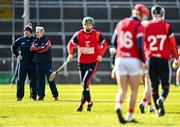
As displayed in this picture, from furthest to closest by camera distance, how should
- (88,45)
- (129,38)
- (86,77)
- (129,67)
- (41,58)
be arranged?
(41,58), (88,45), (86,77), (129,38), (129,67)

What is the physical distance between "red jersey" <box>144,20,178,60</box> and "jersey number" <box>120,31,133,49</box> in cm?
198

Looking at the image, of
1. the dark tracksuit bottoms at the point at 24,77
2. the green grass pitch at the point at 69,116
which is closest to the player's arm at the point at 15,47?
the dark tracksuit bottoms at the point at 24,77

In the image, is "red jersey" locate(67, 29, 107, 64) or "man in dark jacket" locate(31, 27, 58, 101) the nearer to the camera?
"red jersey" locate(67, 29, 107, 64)

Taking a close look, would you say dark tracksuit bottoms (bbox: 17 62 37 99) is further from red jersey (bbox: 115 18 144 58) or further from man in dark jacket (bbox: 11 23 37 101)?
red jersey (bbox: 115 18 144 58)

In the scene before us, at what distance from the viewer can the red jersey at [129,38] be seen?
14.2m

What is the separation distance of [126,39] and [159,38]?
79.5 inches

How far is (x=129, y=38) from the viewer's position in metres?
14.3

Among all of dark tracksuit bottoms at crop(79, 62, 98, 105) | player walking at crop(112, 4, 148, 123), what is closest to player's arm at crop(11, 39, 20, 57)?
dark tracksuit bottoms at crop(79, 62, 98, 105)

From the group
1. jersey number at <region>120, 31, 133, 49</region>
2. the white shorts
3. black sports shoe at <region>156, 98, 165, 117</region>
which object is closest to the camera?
the white shorts

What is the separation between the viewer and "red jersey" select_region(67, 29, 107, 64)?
18.6 metres

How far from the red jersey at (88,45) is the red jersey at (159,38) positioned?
8.59 ft

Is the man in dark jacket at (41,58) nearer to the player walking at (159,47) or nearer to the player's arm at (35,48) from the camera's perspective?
the player's arm at (35,48)

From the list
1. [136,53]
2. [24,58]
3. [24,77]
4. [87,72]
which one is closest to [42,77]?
[24,77]

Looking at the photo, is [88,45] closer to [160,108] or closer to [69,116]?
[69,116]
